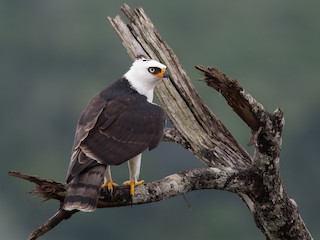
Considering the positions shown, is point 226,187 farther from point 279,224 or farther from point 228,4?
point 228,4

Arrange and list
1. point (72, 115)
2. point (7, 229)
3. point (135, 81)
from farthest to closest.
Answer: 1. point (72, 115)
2. point (7, 229)
3. point (135, 81)

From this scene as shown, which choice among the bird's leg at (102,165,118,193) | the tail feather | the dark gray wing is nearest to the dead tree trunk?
the dark gray wing

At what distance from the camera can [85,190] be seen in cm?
854

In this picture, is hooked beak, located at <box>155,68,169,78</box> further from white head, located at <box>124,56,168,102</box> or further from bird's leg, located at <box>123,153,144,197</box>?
bird's leg, located at <box>123,153,144,197</box>

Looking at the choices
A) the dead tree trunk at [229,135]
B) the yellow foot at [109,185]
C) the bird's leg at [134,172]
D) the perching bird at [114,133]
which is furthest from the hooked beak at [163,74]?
the yellow foot at [109,185]

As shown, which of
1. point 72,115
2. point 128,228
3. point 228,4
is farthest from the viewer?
point 228,4

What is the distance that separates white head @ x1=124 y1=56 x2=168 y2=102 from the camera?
10031mm

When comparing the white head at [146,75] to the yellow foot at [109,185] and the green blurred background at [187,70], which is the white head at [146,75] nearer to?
the yellow foot at [109,185]

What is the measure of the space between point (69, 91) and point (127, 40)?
60084 mm

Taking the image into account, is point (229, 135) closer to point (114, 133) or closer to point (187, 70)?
point (114, 133)

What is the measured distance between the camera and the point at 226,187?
9.38 metres

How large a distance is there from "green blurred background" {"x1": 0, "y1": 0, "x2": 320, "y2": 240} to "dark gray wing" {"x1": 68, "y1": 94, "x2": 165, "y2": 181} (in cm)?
3557

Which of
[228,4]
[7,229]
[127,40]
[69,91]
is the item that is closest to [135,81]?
[127,40]

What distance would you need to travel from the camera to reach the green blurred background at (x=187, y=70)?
2205 inches
